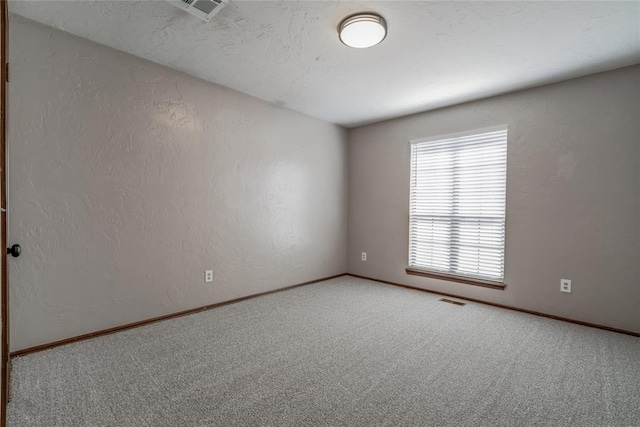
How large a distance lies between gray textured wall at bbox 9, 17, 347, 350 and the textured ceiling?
0.89 feet

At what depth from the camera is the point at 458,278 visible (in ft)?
12.0

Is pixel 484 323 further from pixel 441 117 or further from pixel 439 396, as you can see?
pixel 441 117

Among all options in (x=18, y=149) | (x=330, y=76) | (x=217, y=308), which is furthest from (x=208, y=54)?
(x=217, y=308)

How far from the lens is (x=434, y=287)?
387 cm

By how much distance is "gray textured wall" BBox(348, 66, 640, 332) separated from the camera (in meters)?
2.65

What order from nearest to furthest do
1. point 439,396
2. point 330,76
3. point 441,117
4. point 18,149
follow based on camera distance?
point 439,396 → point 18,149 → point 330,76 → point 441,117

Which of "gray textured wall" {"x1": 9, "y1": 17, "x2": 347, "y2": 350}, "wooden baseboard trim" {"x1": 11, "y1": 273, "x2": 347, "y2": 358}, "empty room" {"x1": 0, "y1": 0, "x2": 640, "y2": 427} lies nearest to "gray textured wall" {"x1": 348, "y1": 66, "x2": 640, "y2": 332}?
"empty room" {"x1": 0, "y1": 0, "x2": 640, "y2": 427}

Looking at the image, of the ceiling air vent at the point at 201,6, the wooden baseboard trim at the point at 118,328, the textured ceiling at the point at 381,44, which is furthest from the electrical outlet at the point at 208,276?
the ceiling air vent at the point at 201,6

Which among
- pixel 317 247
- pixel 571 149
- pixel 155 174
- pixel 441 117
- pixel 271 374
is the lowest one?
pixel 271 374

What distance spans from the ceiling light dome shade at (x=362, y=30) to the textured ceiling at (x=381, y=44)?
0.18 ft

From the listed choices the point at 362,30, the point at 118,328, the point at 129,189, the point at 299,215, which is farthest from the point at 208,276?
the point at 362,30

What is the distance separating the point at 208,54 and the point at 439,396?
3.07m

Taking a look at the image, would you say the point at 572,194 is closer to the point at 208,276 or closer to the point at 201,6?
the point at 201,6

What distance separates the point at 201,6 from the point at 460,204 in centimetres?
330
